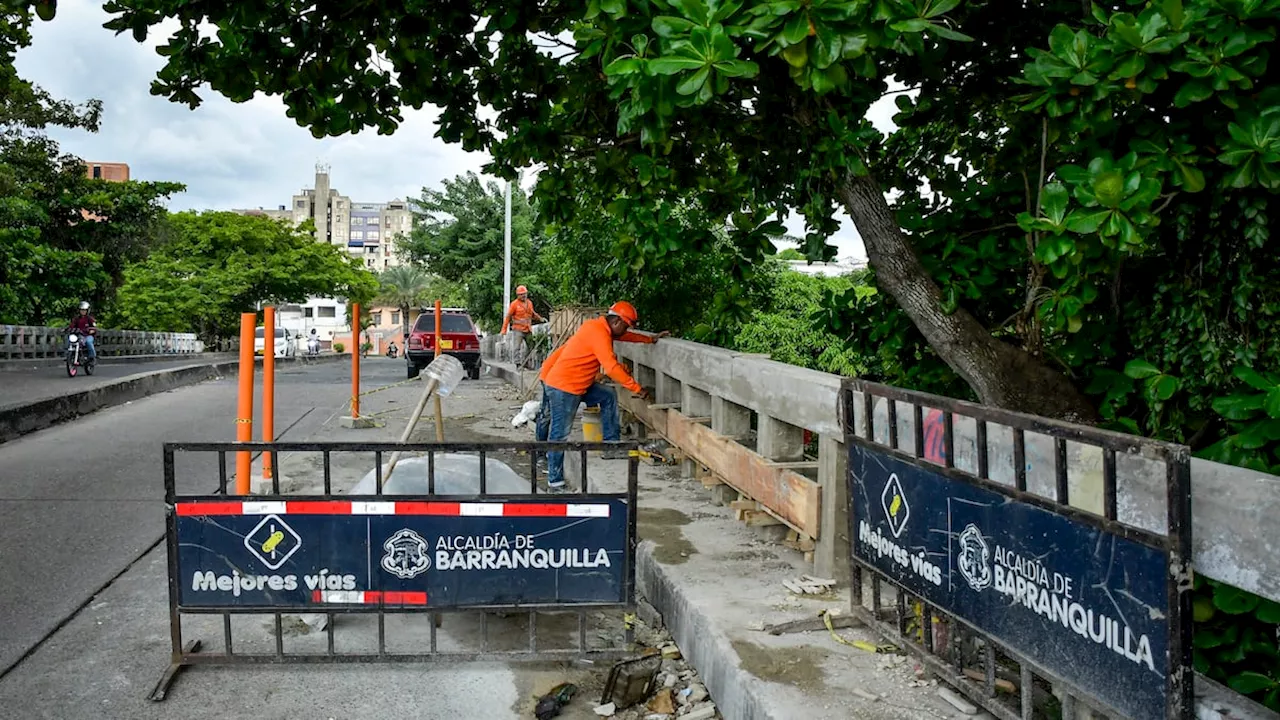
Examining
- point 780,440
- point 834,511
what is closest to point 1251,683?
point 834,511

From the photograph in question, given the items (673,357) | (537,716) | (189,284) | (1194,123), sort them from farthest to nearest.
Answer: (189,284)
(673,357)
(537,716)
(1194,123)

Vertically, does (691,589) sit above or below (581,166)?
below

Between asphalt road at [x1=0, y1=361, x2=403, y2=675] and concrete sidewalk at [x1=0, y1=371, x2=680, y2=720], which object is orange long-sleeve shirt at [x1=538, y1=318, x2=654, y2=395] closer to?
concrete sidewalk at [x1=0, y1=371, x2=680, y2=720]

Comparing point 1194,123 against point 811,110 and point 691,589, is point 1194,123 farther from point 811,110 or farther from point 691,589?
point 691,589

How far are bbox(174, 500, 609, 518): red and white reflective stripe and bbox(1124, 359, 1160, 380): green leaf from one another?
7.80 ft

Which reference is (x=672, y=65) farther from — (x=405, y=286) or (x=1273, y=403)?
(x=405, y=286)

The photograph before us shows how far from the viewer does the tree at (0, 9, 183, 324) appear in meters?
23.6

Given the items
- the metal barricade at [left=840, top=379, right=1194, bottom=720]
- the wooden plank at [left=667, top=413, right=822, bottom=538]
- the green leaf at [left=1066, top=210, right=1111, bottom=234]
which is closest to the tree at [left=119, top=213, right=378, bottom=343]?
the wooden plank at [left=667, top=413, right=822, bottom=538]

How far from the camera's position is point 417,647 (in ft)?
15.4

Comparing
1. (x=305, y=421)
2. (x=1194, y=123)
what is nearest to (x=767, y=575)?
(x=1194, y=123)

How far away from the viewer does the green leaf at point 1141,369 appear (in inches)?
126

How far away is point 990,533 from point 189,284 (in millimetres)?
50839

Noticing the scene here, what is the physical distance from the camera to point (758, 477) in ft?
17.8

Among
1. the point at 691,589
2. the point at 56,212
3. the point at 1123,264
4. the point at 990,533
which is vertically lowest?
the point at 691,589
